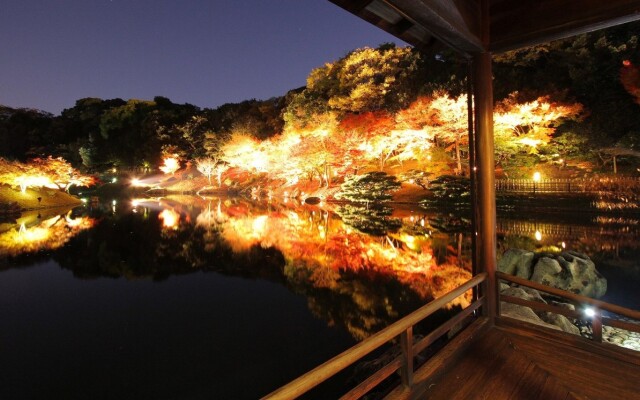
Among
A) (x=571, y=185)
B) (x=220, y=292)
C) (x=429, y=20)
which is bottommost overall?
(x=220, y=292)

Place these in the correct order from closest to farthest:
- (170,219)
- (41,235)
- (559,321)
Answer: (559,321) → (41,235) → (170,219)

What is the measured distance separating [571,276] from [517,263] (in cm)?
72

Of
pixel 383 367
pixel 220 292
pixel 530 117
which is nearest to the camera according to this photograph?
pixel 383 367

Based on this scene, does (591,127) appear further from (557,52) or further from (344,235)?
(344,235)

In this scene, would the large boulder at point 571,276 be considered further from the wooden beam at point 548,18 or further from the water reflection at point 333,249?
the wooden beam at point 548,18

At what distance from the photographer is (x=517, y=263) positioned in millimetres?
5516

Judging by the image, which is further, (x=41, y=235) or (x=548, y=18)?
(x=41, y=235)

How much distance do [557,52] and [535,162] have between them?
4634 millimetres

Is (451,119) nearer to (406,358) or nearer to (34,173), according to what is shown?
(406,358)

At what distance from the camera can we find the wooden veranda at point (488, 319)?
200 cm

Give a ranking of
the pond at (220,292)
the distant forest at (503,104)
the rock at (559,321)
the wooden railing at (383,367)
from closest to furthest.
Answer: the wooden railing at (383,367), the pond at (220,292), the rock at (559,321), the distant forest at (503,104)

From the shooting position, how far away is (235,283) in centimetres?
652

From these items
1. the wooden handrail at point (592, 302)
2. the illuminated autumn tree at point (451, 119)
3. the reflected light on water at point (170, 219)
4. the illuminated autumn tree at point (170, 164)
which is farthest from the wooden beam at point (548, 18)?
the illuminated autumn tree at point (170, 164)

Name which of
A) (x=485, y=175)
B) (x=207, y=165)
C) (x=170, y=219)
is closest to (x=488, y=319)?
(x=485, y=175)
